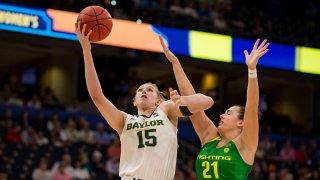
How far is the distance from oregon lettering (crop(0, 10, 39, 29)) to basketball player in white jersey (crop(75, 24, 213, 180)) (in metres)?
10.3

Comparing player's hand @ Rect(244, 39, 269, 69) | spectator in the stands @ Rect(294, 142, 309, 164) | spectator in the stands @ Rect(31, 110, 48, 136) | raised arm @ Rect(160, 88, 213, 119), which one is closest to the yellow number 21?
raised arm @ Rect(160, 88, 213, 119)

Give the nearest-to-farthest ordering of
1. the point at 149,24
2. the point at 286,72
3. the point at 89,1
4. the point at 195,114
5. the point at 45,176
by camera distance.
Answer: the point at 195,114 < the point at 45,176 < the point at 89,1 < the point at 149,24 < the point at 286,72

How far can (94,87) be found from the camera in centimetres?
584

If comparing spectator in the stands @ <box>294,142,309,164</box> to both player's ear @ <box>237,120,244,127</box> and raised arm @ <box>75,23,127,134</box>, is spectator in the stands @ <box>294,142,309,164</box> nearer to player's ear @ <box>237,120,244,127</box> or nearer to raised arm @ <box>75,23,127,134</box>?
player's ear @ <box>237,120,244,127</box>

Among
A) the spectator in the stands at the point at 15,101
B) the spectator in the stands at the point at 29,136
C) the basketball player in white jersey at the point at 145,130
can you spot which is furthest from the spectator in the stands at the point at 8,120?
the basketball player in white jersey at the point at 145,130

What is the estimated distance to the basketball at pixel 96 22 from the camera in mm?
6094

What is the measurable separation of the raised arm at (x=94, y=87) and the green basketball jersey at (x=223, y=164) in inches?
30.3

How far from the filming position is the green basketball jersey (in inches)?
230

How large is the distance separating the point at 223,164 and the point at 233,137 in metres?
0.35

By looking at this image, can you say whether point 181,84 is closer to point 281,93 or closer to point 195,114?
point 195,114

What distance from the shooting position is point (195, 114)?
635 cm

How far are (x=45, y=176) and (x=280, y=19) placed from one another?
11.6 m

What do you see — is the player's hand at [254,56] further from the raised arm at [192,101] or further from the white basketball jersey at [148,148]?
the white basketball jersey at [148,148]

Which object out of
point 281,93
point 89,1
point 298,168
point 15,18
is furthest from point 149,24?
point 281,93
